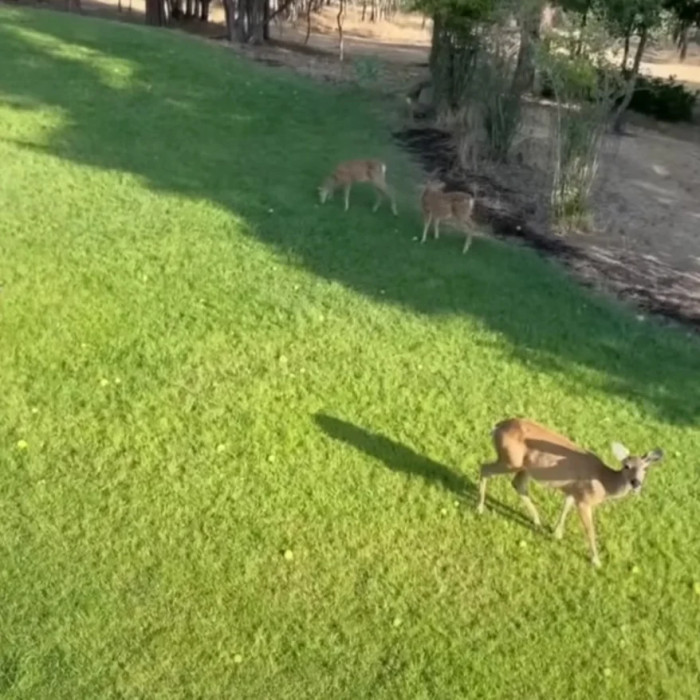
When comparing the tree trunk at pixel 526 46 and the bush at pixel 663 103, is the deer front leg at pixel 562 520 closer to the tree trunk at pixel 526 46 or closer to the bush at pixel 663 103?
the tree trunk at pixel 526 46

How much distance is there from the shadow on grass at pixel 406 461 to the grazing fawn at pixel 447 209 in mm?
3641

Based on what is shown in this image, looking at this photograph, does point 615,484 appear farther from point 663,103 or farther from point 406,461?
point 663,103

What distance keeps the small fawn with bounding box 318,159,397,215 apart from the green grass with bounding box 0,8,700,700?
18 centimetres

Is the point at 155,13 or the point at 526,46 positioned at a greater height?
the point at 526,46

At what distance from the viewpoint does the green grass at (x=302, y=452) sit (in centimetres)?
510

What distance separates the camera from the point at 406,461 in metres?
6.59

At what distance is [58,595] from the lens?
5262 millimetres

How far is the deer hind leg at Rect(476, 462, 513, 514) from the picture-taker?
19.6 feet

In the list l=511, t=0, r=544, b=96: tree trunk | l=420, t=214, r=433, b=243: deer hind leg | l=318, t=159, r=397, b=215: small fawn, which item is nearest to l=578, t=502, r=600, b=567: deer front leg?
l=420, t=214, r=433, b=243: deer hind leg

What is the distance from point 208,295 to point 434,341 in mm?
1940

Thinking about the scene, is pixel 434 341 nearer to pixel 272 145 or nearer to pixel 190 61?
pixel 272 145

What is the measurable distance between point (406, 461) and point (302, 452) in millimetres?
673

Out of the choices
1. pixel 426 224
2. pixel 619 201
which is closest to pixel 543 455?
pixel 426 224

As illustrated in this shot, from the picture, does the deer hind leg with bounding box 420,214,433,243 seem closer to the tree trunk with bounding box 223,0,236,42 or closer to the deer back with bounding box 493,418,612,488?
the deer back with bounding box 493,418,612,488
